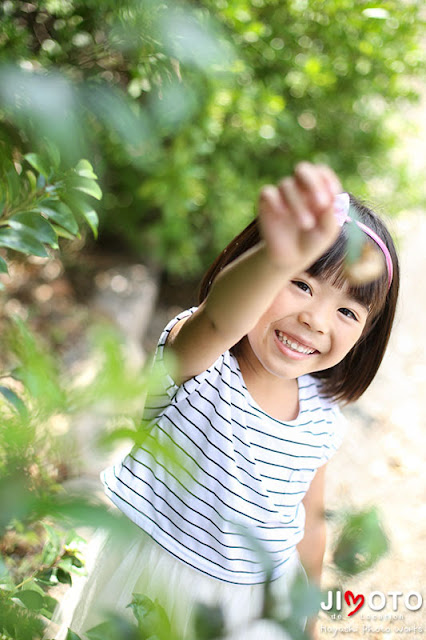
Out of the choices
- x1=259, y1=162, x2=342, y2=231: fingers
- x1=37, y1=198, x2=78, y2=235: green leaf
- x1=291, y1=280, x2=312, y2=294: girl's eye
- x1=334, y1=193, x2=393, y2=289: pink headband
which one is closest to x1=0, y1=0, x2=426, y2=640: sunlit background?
x1=37, y1=198, x2=78, y2=235: green leaf

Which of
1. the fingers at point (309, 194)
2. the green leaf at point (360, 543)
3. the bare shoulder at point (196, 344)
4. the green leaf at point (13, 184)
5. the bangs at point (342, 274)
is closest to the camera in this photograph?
the green leaf at point (360, 543)

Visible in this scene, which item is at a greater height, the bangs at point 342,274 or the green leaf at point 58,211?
the green leaf at point 58,211

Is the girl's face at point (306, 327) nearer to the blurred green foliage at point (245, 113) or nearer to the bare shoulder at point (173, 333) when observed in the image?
the bare shoulder at point (173, 333)

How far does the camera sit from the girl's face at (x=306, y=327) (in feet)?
3.81

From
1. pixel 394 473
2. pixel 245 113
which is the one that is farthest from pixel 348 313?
pixel 394 473

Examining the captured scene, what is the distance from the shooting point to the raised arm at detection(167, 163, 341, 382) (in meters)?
0.68

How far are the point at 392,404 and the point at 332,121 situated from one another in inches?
67.4

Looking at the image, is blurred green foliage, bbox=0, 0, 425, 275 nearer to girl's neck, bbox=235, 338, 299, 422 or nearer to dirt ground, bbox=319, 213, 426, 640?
girl's neck, bbox=235, 338, 299, 422

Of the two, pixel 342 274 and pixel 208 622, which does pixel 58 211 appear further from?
pixel 208 622

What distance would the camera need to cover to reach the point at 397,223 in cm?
387

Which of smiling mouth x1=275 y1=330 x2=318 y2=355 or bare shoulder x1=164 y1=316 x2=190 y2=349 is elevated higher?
bare shoulder x1=164 y1=316 x2=190 y2=349

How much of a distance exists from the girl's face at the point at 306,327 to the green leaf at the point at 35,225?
409 mm

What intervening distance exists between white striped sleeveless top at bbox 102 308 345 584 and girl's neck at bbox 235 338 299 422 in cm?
2

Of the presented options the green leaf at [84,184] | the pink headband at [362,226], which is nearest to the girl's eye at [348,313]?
the pink headband at [362,226]
